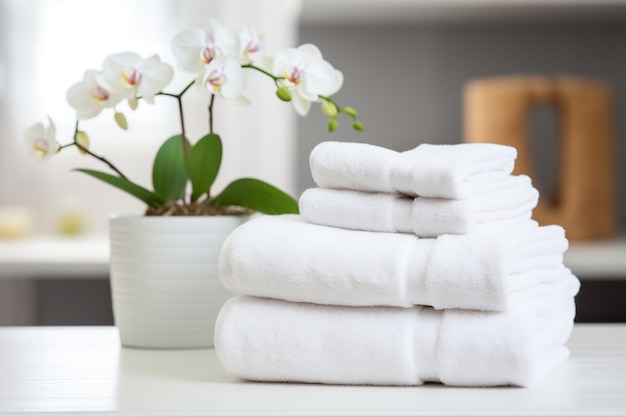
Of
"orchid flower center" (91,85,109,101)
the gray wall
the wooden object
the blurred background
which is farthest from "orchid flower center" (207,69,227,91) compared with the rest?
the gray wall

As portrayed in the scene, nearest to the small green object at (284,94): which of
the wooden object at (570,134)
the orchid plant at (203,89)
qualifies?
the orchid plant at (203,89)

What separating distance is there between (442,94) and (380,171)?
170 cm

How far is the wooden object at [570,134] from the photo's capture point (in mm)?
2061

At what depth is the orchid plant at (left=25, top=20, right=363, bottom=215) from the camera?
0.89 meters

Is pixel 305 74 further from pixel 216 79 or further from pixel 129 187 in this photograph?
pixel 129 187

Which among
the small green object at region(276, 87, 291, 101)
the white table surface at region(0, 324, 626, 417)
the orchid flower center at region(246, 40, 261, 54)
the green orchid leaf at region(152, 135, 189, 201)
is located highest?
the orchid flower center at region(246, 40, 261, 54)

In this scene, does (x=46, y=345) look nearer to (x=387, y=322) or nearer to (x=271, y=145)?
(x=387, y=322)

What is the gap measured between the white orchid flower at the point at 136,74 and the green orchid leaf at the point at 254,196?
0.13 meters

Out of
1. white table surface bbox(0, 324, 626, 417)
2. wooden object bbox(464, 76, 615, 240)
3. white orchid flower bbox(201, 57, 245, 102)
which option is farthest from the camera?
wooden object bbox(464, 76, 615, 240)

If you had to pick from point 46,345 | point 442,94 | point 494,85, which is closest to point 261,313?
point 46,345

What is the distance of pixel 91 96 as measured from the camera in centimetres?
92

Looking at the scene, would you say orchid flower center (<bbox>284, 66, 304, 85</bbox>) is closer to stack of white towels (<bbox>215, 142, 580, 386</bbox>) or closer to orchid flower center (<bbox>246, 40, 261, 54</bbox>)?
orchid flower center (<bbox>246, 40, 261, 54</bbox>)

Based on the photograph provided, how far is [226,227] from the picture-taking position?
93 cm

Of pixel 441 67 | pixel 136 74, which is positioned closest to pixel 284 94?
pixel 136 74
